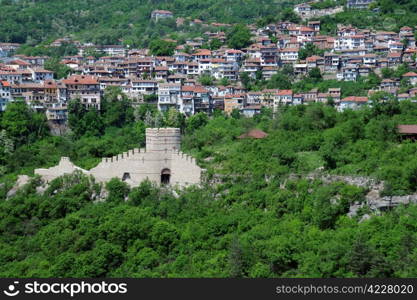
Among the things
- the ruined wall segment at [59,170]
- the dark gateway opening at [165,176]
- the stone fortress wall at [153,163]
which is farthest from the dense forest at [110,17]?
the dark gateway opening at [165,176]

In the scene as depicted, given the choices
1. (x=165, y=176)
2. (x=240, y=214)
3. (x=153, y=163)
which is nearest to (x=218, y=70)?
(x=165, y=176)

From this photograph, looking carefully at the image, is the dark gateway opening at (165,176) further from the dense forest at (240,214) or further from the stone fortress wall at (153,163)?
the dense forest at (240,214)

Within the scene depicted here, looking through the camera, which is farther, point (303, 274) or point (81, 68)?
point (81, 68)

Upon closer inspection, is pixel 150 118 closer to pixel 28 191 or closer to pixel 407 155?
pixel 28 191

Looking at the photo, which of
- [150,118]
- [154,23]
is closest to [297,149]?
[150,118]

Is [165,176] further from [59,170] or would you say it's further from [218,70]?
[218,70]

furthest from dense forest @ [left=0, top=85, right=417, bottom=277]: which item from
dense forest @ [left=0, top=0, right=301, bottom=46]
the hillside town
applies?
dense forest @ [left=0, top=0, right=301, bottom=46]
